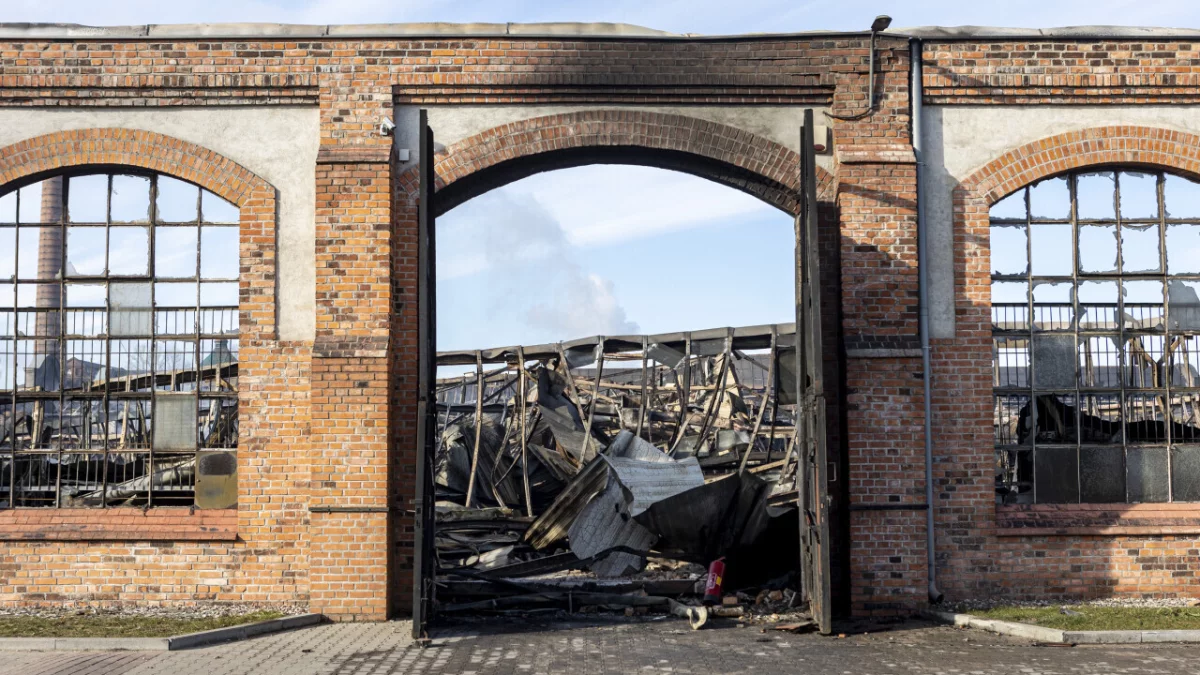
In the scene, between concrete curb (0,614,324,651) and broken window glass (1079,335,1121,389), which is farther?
broken window glass (1079,335,1121,389)

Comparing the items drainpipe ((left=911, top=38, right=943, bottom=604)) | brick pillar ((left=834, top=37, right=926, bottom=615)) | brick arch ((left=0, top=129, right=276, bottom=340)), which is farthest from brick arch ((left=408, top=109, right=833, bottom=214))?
brick arch ((left=0, top=129, right=276, bottom=340))

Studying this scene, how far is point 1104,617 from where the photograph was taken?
10000 mm

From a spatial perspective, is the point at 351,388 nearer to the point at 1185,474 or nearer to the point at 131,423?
the point at 131,423

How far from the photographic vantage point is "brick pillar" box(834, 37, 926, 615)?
1073cm

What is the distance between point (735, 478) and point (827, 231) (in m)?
3.08

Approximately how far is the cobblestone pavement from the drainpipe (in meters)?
0.97

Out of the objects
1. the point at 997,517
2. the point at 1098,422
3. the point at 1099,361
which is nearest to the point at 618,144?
the point at 997,517

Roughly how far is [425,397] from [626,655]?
8.77 feet

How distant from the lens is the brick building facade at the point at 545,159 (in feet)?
35.6

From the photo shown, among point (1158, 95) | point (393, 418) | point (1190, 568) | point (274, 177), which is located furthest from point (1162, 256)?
point (274, 177)

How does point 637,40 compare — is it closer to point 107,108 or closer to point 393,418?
point 393,418

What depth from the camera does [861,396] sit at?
10.8m

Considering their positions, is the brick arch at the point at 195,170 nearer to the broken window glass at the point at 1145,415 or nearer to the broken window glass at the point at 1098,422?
the broken window glass at the point at 1098,422

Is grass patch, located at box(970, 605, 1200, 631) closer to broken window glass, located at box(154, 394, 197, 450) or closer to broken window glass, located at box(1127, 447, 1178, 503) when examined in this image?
broken window glass, located at box(1127, 447, 1178, 503)
